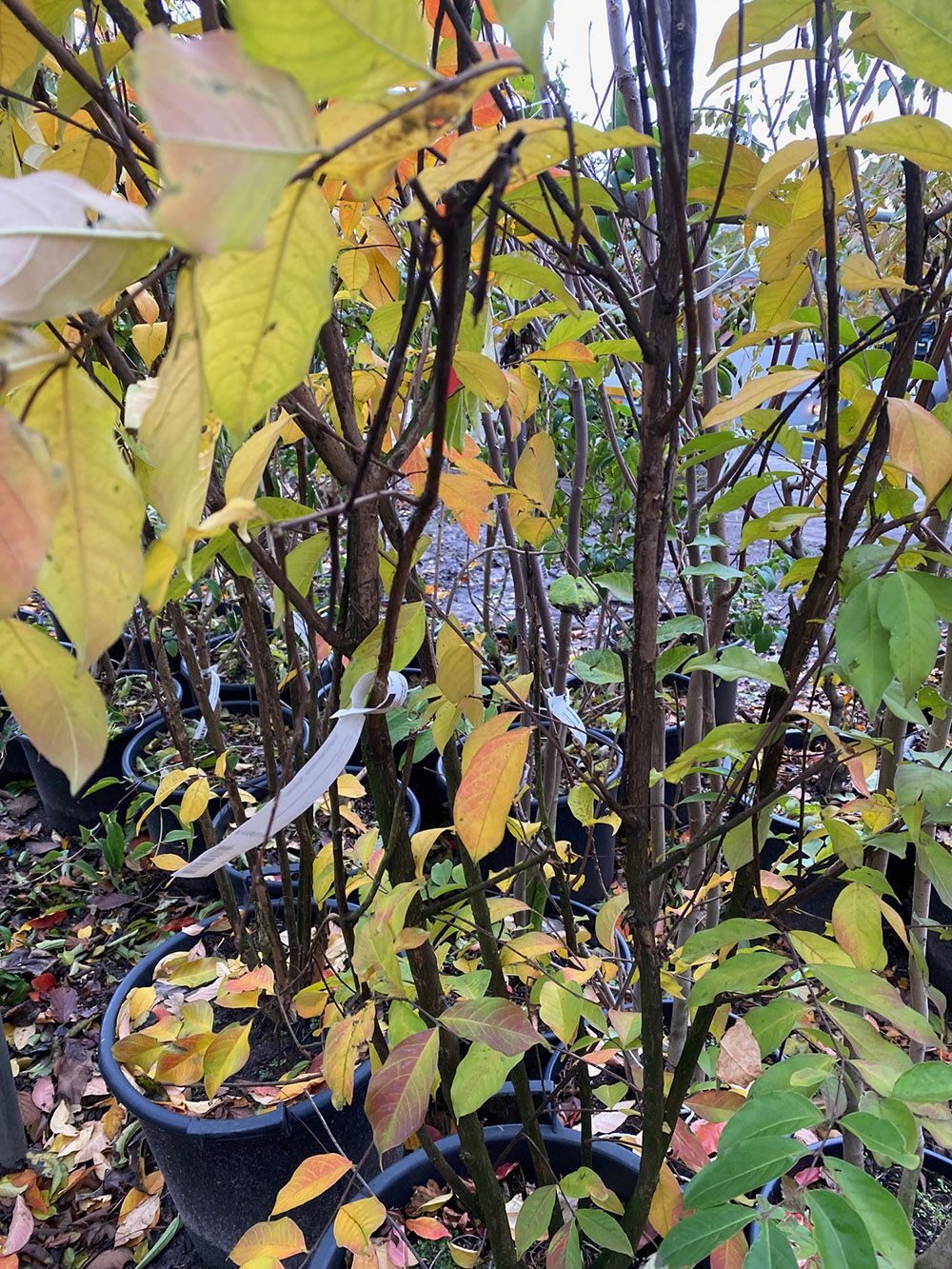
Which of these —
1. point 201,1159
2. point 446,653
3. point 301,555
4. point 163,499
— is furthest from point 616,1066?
point 163,499

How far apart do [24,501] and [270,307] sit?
0.33 feet

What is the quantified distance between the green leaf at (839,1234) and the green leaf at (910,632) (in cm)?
31

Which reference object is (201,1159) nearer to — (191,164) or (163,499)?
(163,499)

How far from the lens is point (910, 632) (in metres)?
0.54

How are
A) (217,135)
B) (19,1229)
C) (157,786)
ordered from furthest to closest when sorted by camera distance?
(157,786) → (19,1229) → (217,135)

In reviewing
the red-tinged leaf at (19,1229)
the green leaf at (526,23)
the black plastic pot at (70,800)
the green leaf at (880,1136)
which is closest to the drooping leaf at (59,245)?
the green leaf at (526,23)

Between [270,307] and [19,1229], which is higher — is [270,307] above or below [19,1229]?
above

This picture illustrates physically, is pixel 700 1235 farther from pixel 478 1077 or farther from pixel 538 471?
pixel 538 471

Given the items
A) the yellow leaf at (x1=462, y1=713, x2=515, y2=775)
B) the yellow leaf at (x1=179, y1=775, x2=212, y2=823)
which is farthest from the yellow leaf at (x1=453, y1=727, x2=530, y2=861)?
the yellow leaf at (x1=179, y1=775, x2=212, y2=823)

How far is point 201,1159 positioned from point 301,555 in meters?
1.11

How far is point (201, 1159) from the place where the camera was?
128cm

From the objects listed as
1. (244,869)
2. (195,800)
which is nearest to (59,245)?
(195,800)

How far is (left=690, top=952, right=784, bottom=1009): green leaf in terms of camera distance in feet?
2.14

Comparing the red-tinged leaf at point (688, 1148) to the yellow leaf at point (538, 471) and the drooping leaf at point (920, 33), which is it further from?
the drooping leaf at point (920, 33)
